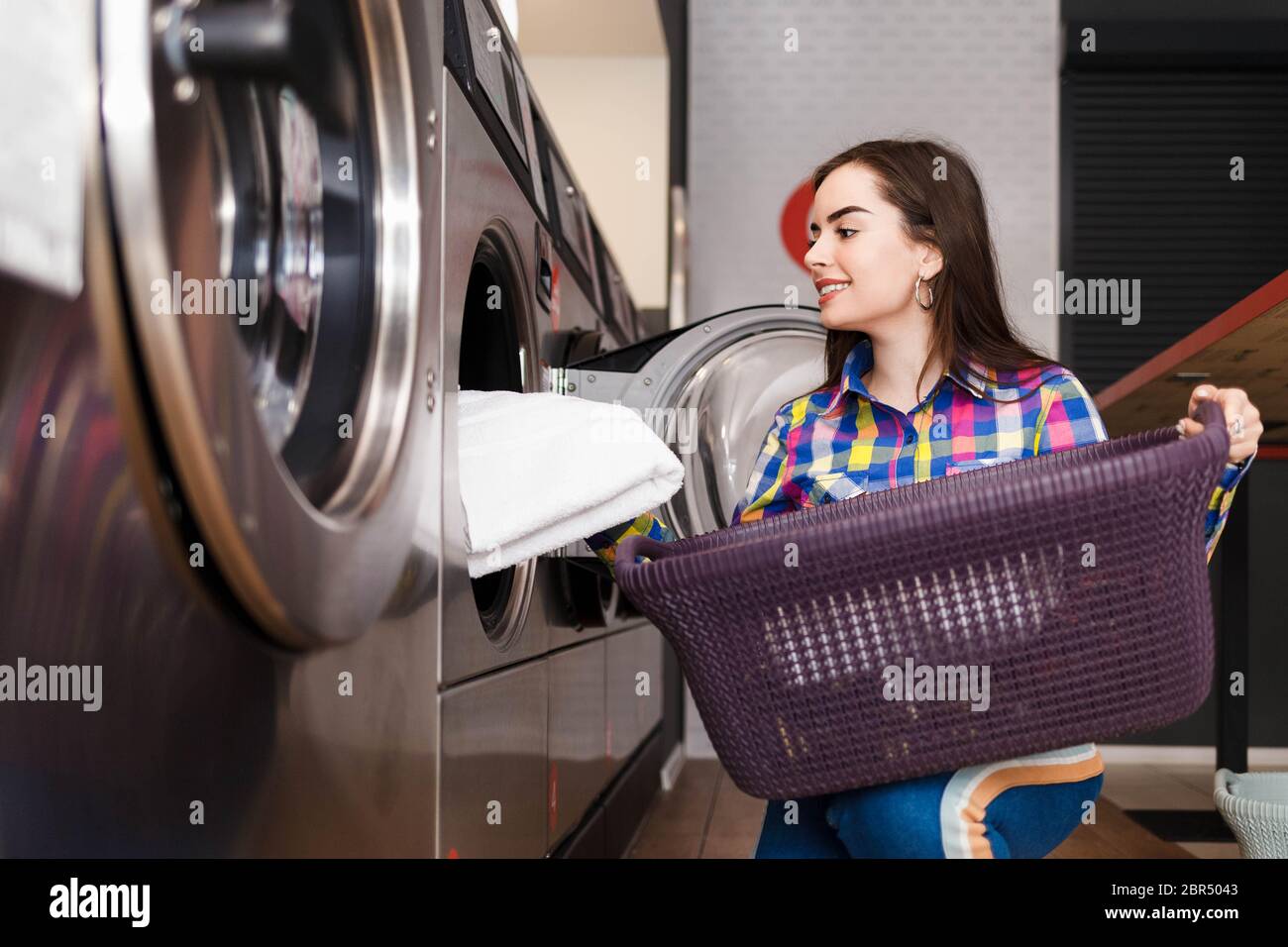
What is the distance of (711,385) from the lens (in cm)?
170

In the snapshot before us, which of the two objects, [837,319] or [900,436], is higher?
[837,319]

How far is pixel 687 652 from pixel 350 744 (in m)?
0.25

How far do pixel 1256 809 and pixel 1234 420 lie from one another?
0.77 m

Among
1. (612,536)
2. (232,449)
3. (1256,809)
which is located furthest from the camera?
(1256,809)

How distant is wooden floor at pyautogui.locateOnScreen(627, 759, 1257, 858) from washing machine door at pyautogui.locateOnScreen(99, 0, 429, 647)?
5.41 ft

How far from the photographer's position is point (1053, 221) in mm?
4031

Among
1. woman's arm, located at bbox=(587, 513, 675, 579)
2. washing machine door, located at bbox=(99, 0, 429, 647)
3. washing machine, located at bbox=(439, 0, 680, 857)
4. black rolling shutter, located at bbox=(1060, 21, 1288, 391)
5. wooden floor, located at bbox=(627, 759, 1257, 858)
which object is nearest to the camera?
washing machine door, located at bbox=(99, 0, 429, 647)

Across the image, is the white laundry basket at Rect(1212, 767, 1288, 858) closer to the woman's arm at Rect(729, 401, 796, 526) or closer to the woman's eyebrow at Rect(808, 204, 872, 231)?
the woman's arm at Rect(729, 401, 796, 526)

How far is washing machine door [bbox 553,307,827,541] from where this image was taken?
162 centimetres

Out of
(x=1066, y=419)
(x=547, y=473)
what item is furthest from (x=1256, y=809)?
(x=547, y=473)

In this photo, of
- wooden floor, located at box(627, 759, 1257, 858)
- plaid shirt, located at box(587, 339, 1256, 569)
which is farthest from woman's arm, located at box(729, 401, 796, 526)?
wooden floor, located at box(627, 759, 1257, 858)

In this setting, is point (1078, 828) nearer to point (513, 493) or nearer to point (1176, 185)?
point (513, 493)
